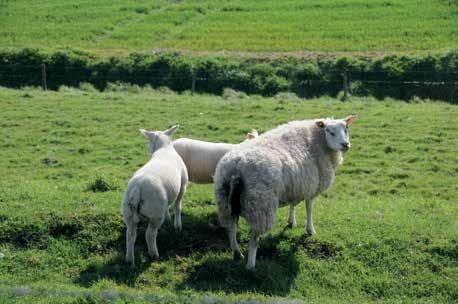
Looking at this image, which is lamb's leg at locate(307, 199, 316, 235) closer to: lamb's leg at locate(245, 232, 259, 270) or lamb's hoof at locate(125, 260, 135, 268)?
lamb's leg at locate(245, 232, 259, 270)

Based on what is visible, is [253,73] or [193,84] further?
[253,73]

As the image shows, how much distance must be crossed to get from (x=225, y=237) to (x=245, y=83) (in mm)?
21004

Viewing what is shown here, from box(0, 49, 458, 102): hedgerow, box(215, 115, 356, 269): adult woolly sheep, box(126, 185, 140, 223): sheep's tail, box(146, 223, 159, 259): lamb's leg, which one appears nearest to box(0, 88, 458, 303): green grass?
box(146, 223, 159, 259): lamb's leg

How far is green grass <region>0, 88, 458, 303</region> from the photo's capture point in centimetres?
1115

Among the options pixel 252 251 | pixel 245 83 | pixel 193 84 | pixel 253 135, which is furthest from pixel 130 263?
pixel 245 83

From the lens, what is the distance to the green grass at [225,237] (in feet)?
36.6

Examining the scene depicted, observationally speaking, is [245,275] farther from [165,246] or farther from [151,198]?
[151,198]

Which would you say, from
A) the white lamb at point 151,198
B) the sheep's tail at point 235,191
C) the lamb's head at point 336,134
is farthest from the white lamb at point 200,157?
the sheep's tail at point 235,191

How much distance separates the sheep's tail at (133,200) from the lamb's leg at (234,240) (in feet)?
5.12

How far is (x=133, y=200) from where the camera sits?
36.1ft

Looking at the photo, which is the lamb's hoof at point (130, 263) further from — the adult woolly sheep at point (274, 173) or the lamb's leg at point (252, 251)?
the lamb's leg at point (252, 251)

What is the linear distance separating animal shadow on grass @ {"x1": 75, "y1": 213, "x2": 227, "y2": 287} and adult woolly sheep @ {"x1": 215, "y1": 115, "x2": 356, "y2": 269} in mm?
767

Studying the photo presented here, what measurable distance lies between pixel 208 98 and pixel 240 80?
600cm

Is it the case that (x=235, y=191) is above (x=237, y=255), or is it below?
above
